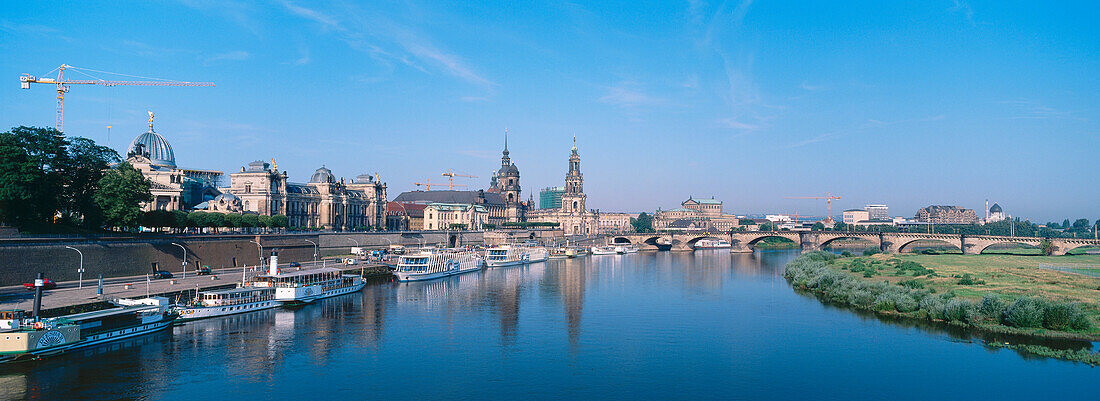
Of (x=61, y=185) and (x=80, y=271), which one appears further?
(x=61, y=185)

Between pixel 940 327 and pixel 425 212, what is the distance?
137 meters

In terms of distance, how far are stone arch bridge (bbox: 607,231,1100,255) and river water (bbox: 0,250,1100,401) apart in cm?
8117

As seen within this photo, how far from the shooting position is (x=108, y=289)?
5362 cm

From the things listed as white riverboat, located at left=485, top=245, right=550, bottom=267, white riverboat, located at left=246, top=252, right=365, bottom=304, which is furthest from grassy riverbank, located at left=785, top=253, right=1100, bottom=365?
white riverboat, located at left=246, top=252, right=365, bottom=304

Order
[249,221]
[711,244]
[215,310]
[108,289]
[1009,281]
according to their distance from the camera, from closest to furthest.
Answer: [215,310]
[108,289]
[1009,281]
[249,221]
[711,244]

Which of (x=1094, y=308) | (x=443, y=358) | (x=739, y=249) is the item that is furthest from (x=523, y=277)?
(x=739, y=249)

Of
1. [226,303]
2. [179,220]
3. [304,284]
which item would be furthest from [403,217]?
[226,303]

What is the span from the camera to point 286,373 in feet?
120

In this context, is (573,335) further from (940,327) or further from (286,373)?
(940,327)

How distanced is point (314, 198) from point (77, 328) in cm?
8470

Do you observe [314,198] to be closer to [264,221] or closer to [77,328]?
[264,221]

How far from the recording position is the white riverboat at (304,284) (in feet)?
195

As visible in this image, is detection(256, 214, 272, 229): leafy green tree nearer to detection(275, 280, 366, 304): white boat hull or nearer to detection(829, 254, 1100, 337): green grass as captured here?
detection(275, 280, 366, 304): white boat hull

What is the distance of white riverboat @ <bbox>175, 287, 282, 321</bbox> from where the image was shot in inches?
1960
